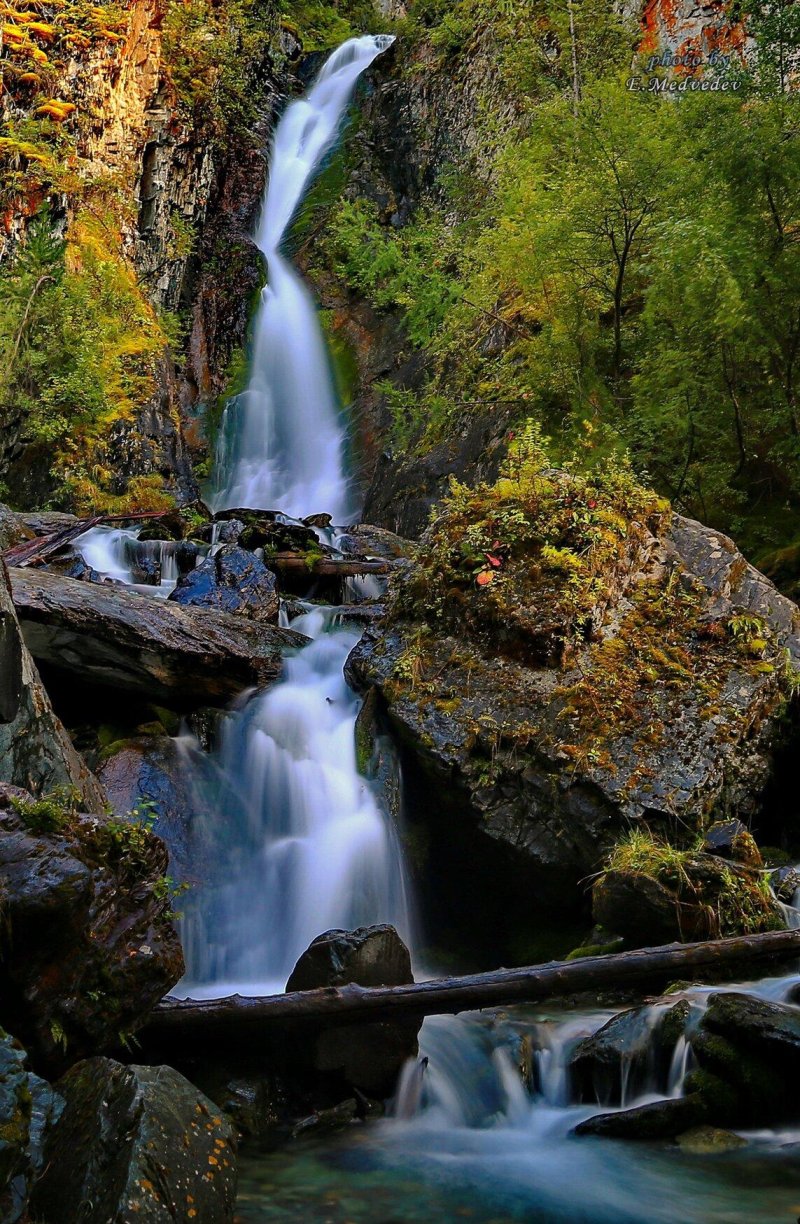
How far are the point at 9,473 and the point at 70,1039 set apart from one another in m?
13.7

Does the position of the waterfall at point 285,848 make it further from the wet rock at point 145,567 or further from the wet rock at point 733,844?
the wet rock at point 145,567

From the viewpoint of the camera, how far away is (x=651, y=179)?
9.41 metres

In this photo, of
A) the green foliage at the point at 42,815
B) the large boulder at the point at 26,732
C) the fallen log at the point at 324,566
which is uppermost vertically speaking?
the fallen log at the point at 324,566

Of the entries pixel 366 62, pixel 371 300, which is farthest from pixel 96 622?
pixel 366 62

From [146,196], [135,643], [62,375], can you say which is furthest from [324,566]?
[146,196]

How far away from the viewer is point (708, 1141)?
409cm

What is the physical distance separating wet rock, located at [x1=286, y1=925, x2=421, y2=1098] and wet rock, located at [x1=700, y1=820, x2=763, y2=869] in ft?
7.81

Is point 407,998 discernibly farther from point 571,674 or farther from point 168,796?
point 168,796

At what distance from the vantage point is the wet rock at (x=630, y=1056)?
449 cm

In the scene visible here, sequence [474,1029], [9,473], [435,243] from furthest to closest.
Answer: [435,243] → [9,473] → [474,1029]

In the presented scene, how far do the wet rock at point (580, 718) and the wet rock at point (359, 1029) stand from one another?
5.38 feet

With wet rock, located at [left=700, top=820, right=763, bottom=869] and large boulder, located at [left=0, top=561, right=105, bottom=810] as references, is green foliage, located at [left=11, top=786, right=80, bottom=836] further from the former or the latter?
wet rock, located at [left=700, top=820, right=763, bottom=869]

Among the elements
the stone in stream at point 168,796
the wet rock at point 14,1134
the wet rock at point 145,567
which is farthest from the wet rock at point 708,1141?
the wet rock at point 145,567

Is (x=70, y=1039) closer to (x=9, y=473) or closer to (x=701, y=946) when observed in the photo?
(x=701, y=946)
